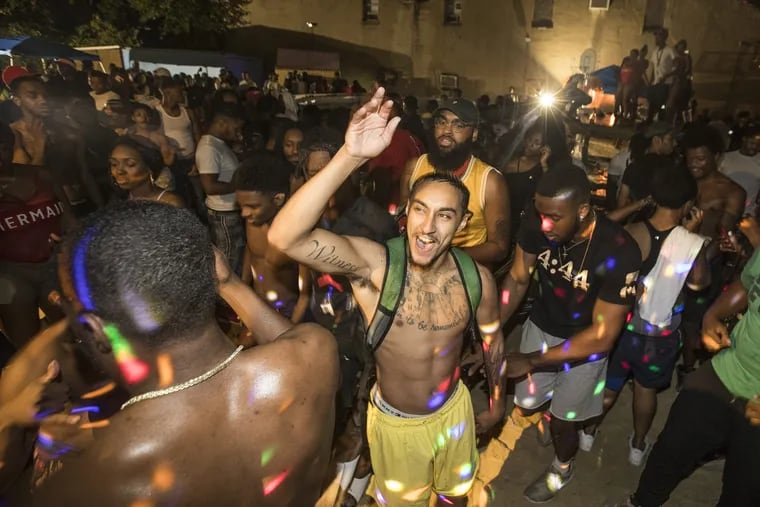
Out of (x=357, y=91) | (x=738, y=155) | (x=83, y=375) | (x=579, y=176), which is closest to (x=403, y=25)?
(x=357, y=91)

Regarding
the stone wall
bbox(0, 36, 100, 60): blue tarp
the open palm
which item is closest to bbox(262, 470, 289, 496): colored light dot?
the open palm

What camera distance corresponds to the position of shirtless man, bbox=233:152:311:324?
3725 millimetres

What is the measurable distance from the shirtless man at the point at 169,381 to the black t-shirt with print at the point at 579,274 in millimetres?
2257

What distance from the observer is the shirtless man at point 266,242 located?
3.72 m

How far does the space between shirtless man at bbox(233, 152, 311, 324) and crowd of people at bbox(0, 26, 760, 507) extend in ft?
0.07

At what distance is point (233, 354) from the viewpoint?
172 cm

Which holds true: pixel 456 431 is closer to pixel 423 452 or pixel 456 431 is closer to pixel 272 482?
pixel 423 452

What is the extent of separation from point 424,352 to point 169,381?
4.81 feet

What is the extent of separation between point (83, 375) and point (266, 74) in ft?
97.1

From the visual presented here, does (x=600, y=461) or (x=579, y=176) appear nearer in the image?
(x=579, y=176)

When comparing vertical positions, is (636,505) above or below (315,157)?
below

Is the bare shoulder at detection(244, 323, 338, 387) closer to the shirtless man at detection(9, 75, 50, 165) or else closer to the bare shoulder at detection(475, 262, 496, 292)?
the bare shoulder at detection(475, 262, 496, 292)

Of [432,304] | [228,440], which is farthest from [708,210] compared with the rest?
[228,440]

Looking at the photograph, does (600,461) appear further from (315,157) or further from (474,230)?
(315,157)
